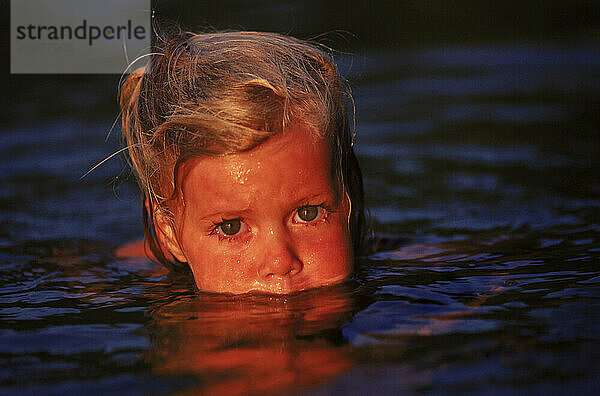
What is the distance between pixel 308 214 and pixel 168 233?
74 cm

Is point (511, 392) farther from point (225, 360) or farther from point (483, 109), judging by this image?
point (483, 109)

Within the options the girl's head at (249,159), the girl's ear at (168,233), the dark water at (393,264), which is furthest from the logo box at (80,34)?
the girl's head at (249,159)

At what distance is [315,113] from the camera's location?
11.3 ft

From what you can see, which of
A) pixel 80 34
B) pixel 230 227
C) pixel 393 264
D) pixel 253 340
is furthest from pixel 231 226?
pixel 80 34

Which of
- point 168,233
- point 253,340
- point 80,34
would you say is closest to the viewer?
point 253,340

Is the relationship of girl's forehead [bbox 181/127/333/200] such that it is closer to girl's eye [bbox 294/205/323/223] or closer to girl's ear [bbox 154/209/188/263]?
girl's eye [bbox 294/205/323/223]

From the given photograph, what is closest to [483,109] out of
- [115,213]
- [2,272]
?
[115,213]

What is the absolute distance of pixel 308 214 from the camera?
11.4ft

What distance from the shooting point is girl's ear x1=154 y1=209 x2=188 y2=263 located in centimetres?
379

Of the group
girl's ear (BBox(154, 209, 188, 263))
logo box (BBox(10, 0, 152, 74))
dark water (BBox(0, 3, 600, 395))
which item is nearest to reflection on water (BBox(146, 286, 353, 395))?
dark water (BBox(0, 3, 600, 395))

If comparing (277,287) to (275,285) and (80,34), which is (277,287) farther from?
(80,34)

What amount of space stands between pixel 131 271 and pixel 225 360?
168 cm

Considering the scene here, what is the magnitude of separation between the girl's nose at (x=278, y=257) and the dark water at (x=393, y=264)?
11 centimetres

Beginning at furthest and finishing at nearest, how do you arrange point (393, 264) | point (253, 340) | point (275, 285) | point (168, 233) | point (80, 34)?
1. point (80, 34)
2. point (393, 264)
3. point (168, 233)
4. point (275, 285)
5. point (253, 340)
